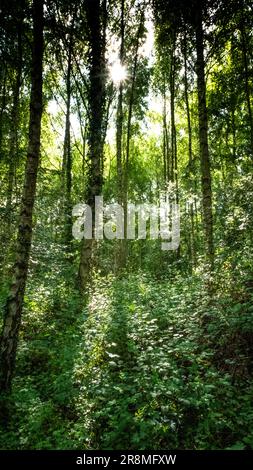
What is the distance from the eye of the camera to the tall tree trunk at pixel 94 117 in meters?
11.3

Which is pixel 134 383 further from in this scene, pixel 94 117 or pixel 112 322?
pixel 94 117

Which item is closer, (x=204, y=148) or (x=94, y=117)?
(x=204, y=148)

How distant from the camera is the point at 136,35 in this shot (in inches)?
626

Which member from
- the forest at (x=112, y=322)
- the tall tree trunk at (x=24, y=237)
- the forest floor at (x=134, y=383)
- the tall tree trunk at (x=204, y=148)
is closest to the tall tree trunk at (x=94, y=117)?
the forest at (x=112, y=322)

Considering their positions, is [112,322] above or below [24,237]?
below

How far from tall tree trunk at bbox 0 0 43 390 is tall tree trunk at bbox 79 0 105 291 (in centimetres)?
494

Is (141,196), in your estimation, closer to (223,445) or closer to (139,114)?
(139,114)

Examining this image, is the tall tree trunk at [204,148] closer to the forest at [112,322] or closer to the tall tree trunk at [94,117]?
the forest at [112,322]

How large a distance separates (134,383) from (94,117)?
913 centimetres

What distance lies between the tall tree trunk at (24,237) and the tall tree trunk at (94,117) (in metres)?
4.94

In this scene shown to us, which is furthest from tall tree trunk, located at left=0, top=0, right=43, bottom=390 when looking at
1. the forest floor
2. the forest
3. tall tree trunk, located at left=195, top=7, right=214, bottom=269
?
tall tree trunk, located at left=195, top=7, right=214, bottom=269

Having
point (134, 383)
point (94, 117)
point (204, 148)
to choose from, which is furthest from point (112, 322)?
point (94, 117)

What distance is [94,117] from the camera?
464 inches
